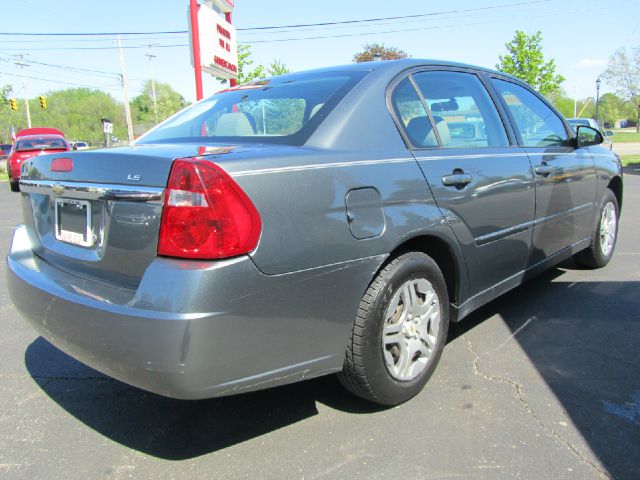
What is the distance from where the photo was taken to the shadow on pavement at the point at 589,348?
2357 millimetres

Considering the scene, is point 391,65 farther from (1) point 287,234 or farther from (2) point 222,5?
(2) point 222,5

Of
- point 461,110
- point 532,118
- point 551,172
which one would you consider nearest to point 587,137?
point 532,118

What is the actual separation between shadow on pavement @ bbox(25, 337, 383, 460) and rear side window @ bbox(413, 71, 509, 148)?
1.57 meters

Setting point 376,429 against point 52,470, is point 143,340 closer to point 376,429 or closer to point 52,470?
point 52,470

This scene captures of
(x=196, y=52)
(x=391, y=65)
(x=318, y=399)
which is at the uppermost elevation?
(x=196, y=52)

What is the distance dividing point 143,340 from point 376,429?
1176 millimetres

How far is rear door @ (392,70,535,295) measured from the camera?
9.00ft

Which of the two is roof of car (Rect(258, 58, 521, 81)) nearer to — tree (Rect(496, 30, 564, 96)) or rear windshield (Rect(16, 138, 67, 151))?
rear windshield (Rect(16, 138, 67, 151))

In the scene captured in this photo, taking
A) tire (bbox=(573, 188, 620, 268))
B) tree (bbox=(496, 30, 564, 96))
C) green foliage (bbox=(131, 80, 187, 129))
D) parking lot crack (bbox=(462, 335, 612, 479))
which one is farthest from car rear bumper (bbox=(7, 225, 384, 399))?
green foliage (bbox=(131, 80, 187, 129))

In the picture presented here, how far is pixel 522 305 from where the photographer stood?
4082mm

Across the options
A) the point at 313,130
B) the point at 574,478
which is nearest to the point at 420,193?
the point at 313,130

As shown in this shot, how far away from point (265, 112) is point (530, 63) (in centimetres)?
3072

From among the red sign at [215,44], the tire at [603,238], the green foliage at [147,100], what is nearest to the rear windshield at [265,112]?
the tire at [603,238]

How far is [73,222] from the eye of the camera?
230cm
